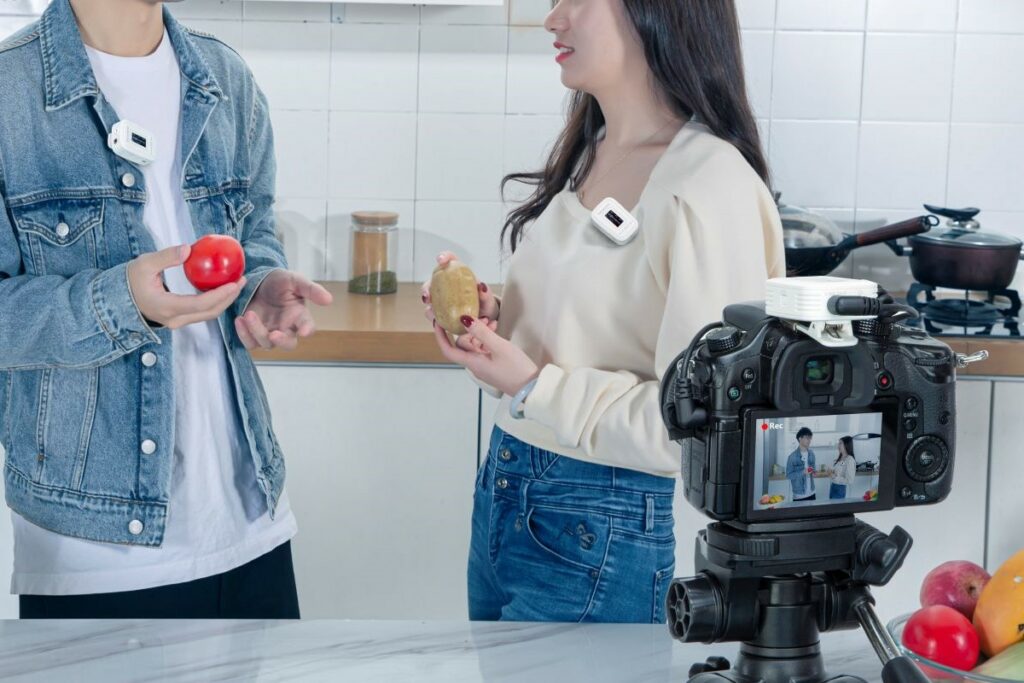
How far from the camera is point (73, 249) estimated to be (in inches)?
54.1

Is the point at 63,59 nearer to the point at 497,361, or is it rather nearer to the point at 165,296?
the point at 165,296

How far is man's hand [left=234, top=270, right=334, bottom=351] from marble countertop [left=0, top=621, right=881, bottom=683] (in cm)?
45

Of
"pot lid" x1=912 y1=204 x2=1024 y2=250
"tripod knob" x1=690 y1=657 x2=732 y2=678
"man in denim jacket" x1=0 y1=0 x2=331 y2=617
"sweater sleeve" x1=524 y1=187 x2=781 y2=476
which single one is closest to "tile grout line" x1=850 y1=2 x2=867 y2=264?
"pot lid" x1=912 y1=204 x2=1024 y2=250

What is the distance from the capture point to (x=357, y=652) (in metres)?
1.02

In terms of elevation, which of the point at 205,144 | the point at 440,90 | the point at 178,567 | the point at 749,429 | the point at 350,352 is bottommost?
the point at 178,567

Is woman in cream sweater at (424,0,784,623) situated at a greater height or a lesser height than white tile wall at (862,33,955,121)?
lesser

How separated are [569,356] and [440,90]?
4.95 feet

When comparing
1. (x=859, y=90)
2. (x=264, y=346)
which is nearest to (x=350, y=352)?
(x=264, y=346)

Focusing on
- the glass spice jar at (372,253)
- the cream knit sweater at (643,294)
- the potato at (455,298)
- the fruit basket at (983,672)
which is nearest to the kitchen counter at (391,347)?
the glass spice jar at (372,253)

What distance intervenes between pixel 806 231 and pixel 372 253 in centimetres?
94

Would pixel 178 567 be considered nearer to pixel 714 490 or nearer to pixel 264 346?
pixel 264 346

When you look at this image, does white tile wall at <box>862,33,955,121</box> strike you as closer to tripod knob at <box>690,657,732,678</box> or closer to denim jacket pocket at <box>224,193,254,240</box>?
denim jacket pocket at <box>224,193,254,240</box>

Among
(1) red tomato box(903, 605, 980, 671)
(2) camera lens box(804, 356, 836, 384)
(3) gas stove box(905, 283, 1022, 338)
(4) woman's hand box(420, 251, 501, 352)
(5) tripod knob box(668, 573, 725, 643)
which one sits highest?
(2) camera lens box(804, 356, 836, 384)

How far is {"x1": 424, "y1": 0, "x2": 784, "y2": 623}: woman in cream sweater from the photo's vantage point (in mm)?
1289
